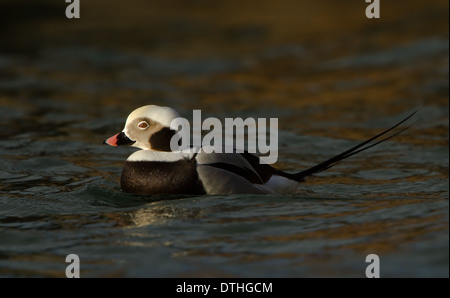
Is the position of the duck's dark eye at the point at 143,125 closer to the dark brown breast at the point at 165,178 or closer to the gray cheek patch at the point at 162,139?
the gray cheek patch at the point at 162,139

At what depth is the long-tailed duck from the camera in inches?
260

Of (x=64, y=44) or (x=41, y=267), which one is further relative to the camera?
(x=64, y=44)

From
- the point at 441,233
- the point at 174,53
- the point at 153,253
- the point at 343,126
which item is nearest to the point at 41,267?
the point at 153,253

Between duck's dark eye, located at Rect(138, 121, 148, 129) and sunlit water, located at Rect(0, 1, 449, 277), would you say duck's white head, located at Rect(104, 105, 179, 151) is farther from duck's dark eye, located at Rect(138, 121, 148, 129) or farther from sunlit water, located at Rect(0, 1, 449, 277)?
sunlit water, located at Rect(0, 1, 449, 277)

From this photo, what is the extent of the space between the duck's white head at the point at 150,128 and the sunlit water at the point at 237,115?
0.44m

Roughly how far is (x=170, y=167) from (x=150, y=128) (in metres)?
0.39

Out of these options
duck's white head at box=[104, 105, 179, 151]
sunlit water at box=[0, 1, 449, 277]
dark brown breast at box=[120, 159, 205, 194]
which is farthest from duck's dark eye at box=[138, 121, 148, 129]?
sunlit water at box=[0, 1, 449, 277]

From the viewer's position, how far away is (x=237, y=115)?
1109cm

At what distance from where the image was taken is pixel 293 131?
10.1m

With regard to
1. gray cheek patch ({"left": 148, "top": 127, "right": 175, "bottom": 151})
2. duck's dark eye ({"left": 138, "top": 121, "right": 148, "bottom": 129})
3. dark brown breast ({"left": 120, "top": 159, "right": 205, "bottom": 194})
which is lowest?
dark brown breast ({"left": 120, "top": 159, "right": 205, "bottom": 194})

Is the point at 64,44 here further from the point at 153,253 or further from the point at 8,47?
the point at 153,253

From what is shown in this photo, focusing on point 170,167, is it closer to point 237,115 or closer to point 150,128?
point 150,128
